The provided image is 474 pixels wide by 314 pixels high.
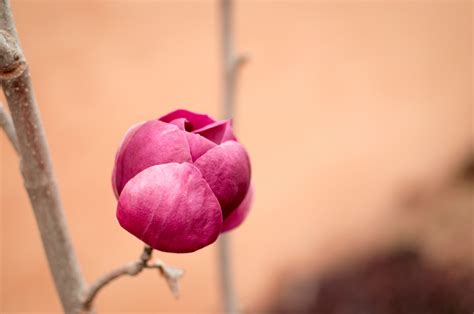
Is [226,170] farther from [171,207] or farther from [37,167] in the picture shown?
[37,167]

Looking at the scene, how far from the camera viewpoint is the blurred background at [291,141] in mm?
1436

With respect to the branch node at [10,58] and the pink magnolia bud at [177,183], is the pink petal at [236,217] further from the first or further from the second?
the branch node at [10,58]

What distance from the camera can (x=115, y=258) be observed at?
1.63m

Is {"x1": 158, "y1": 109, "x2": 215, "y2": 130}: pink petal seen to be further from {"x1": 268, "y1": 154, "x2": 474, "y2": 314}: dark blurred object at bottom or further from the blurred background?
{"x1": 268, "y1": 154, "x2": 474, "y2": 314}: dark blurred object at bottom

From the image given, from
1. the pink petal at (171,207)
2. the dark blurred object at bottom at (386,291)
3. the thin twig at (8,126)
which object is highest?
the thin twig at (8,126)

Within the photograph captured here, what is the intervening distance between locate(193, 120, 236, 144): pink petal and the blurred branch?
0.09 metres

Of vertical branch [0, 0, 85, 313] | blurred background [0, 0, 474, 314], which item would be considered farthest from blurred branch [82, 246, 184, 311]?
blurred background [0, 0, 474, 314]

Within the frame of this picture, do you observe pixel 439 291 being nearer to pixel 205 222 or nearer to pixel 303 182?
pixel 303 182

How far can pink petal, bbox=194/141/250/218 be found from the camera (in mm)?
378

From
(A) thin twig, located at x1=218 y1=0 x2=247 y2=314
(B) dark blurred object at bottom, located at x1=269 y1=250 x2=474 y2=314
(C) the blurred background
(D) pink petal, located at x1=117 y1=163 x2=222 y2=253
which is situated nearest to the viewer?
(D) pink petal, located at x1=117 y1=163 x2=222 y2=253

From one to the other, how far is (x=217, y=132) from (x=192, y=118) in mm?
23

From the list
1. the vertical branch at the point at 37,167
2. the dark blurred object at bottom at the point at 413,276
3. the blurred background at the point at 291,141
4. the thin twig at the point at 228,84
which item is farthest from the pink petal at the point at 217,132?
the dark blurred object at bottom at the point at 413,276

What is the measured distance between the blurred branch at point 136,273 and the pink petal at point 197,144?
0.28 ft

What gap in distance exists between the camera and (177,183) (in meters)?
0.37
